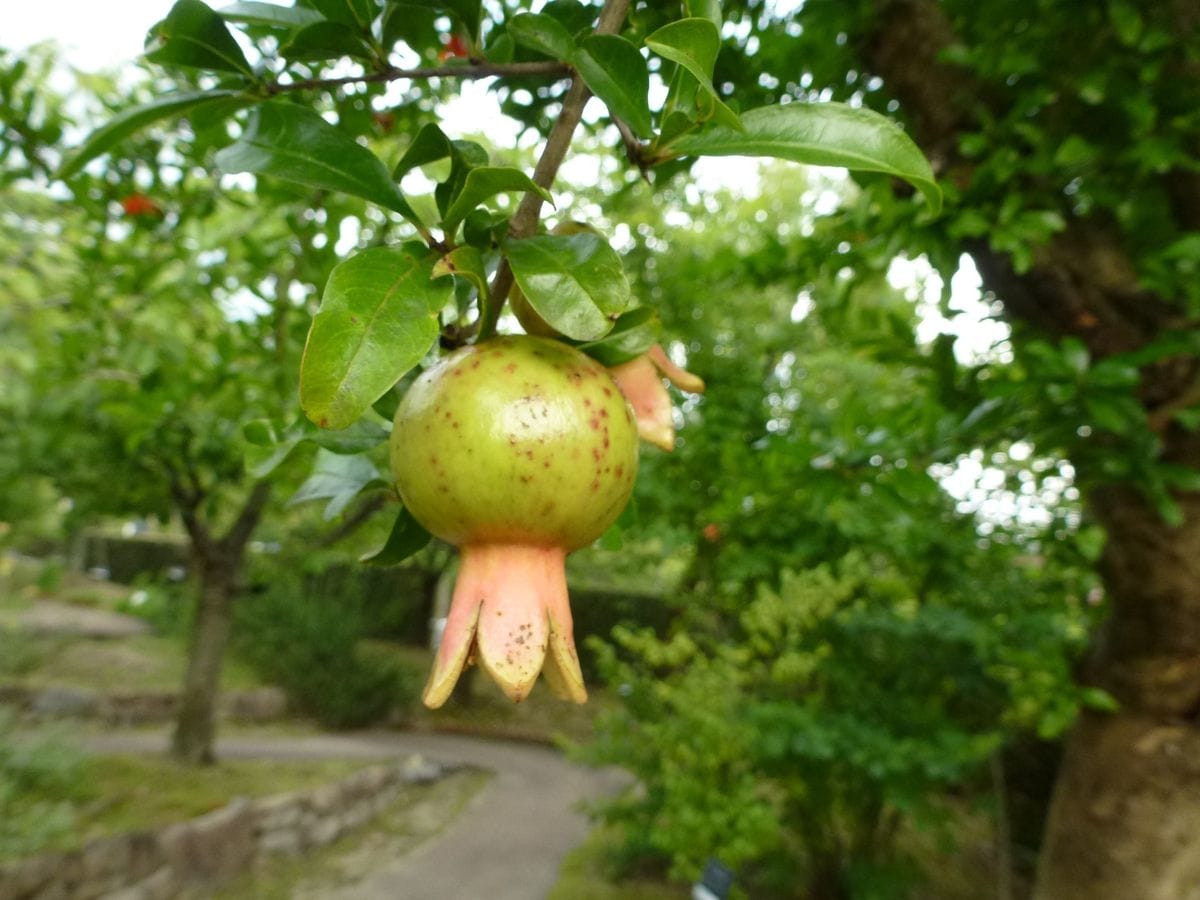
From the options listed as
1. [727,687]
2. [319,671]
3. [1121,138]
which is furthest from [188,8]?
[319,671]

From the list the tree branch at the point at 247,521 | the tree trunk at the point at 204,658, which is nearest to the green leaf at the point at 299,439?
the tree branch at the point at 247,521

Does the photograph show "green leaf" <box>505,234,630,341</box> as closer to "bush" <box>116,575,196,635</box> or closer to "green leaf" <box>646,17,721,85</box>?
"green leaf" <box>646,17,721,85</box>

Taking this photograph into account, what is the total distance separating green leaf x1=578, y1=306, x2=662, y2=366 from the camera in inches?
22.8

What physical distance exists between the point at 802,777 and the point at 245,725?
539 centimetres

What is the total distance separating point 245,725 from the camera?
7.57m

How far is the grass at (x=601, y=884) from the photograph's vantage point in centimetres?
504

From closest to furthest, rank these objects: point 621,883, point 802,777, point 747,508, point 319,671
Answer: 1. point 747,508
2. point 802,777
3. point 621,883
4. point 319,671

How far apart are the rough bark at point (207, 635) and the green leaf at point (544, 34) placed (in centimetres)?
527

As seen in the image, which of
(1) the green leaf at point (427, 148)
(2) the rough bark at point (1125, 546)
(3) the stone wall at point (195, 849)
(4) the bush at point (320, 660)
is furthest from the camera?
(4) the bush at point (320, 660)

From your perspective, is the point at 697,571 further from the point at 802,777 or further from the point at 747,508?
the point at 747,508

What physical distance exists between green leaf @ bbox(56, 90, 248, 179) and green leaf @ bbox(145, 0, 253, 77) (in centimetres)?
2

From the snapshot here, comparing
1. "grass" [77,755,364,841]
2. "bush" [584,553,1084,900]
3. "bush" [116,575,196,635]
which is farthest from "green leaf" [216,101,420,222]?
"bush" [116,575,196,635]

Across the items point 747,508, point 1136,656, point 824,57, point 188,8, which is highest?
point 824,57

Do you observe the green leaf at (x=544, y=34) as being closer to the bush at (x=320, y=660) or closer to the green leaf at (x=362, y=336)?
the green leaf at (x=362, y=336)
